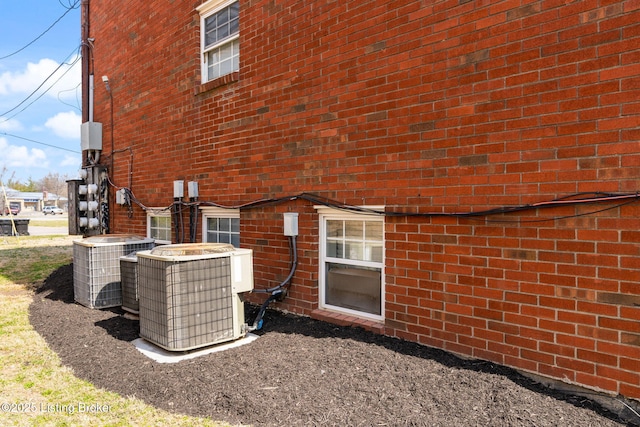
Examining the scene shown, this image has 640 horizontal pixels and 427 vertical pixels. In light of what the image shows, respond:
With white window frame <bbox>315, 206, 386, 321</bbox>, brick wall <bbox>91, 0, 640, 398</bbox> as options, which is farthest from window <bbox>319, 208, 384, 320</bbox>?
brick wall <bbox>91, 0, 640, 398</bbox>

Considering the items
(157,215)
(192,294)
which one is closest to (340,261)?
(192,294)

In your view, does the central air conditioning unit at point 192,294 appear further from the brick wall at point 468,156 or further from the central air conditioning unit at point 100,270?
the central air conditioning unit at point 100,270

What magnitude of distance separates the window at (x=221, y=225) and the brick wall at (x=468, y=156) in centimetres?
45

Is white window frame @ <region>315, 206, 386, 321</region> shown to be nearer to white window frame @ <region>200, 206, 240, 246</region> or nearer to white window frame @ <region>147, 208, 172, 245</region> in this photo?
white window frame @ <region>200, 206, 240, 246</region>

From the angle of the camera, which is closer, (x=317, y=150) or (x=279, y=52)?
(x=317, y=150)

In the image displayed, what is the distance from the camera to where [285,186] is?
529cm

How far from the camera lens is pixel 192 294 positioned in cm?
414

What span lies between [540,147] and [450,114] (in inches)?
32.6

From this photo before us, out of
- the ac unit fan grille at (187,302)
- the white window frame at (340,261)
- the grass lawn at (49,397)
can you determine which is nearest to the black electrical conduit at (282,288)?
the white window frame at (340,261)

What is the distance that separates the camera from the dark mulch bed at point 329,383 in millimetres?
2820

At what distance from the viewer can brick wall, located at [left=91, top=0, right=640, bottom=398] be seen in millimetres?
2908

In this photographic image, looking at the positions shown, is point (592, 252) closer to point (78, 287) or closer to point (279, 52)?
point (279, 52)

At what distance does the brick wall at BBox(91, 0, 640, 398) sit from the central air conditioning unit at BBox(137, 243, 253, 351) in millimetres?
954

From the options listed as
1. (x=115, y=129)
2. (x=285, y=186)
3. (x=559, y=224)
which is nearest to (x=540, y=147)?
(x=559, y=224)
